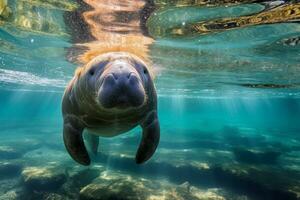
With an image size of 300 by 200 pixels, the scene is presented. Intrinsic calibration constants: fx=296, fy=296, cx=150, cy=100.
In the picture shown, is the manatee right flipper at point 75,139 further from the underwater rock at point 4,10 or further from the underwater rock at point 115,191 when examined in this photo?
the underwater rock at point 4,10

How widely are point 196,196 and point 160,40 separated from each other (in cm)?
596

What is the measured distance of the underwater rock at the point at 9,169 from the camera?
16250 millimetres

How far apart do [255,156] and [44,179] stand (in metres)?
12.5

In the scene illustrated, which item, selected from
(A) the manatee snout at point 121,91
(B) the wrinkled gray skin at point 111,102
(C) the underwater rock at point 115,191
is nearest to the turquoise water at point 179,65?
(C) the underwater rock at point 115,191

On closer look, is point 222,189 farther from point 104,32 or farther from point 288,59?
point 104,32

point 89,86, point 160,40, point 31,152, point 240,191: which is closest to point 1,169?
point 31,152

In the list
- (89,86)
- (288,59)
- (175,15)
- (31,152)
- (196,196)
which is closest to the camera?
(89,86)

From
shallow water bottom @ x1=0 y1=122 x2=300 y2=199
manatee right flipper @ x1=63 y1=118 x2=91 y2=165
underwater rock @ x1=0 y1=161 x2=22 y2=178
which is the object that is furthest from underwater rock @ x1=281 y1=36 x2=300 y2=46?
underwater rock @ x1=0 y1=161 x2=22 y2=178

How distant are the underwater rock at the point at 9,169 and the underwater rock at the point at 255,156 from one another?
42.0ft

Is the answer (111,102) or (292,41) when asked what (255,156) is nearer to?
(292,41)

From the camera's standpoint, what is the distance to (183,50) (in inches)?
523

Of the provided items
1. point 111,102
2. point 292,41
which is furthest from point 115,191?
point 292,41

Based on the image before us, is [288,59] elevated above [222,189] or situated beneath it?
elevated above

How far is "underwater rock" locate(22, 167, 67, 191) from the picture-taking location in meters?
12.1
